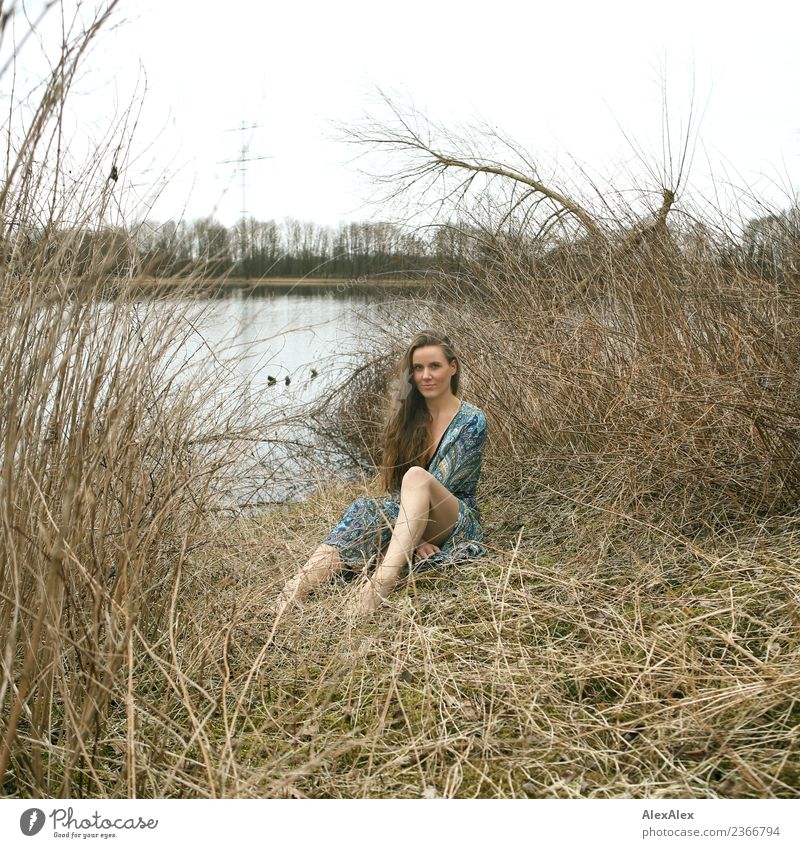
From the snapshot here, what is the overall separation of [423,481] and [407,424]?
1.68 feet

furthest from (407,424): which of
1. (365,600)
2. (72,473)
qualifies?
(72,473)

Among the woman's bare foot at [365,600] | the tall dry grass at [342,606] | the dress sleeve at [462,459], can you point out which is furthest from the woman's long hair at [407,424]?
the woman's bare foot at [365,600]

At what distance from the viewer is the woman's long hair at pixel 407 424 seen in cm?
341

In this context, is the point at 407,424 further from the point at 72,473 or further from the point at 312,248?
the point at 72,473

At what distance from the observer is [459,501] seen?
3236mm

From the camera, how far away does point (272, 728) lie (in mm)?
2008

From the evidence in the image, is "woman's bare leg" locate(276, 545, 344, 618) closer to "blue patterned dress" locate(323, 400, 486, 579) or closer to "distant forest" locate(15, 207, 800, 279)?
"blue patterned dress" locate(323, 400, 486, 579)

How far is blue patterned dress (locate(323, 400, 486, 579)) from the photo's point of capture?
318 centimetres

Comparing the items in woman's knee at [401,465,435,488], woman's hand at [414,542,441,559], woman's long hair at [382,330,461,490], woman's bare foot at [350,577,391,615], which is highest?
woman's long hair at [382,330,461,490]

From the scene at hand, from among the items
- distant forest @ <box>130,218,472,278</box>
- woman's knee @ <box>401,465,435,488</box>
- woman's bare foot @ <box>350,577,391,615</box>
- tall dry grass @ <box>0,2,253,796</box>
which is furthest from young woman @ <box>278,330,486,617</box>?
tall dry grass @ <box>0,2,253,796</box>

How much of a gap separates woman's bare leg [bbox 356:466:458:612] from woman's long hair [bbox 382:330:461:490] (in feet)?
1.08

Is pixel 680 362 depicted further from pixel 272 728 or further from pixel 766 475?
pixel 272 728
